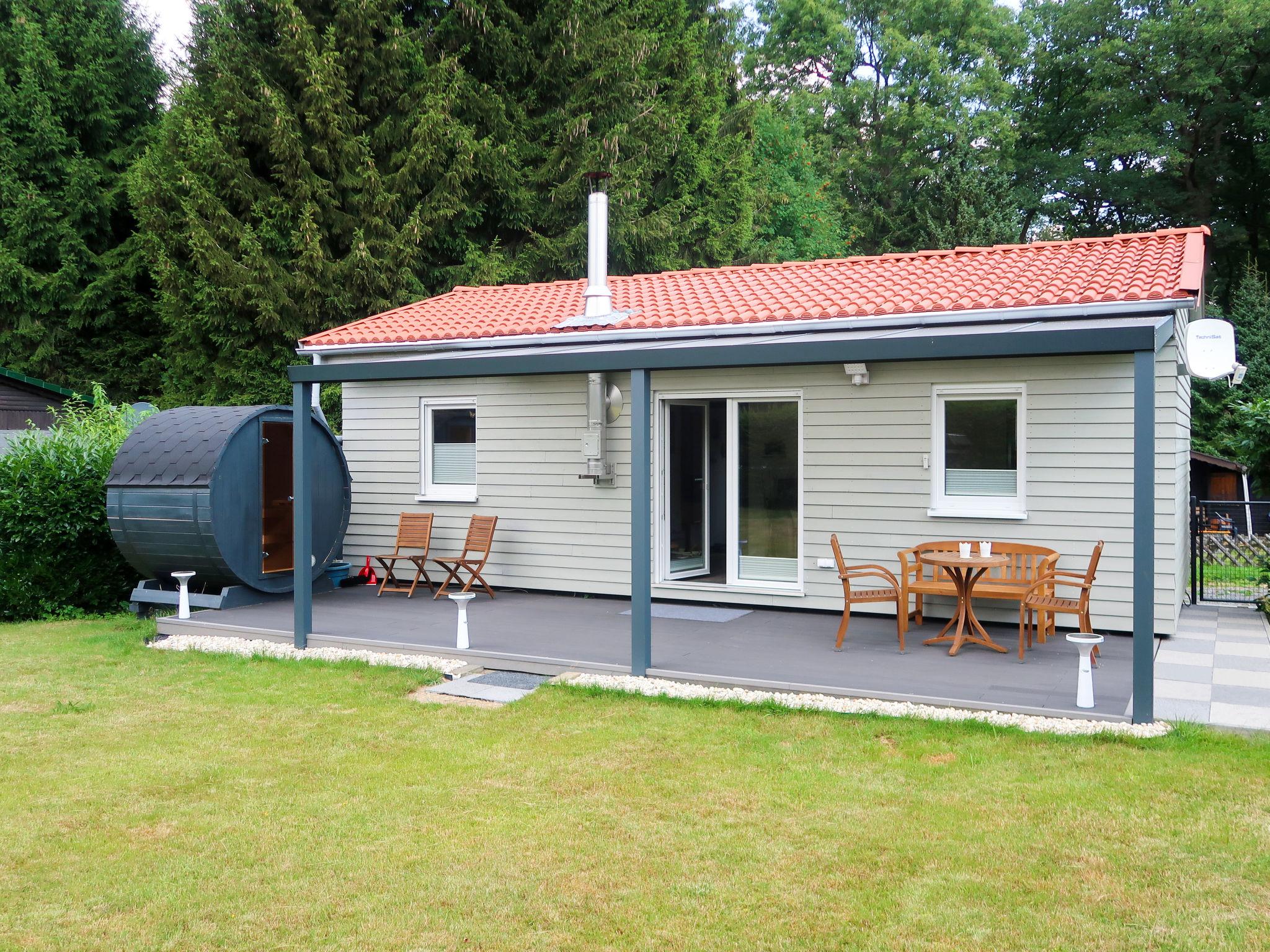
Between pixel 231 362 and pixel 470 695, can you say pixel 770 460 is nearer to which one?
pixel 470 695

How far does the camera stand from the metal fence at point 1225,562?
35.1 ft

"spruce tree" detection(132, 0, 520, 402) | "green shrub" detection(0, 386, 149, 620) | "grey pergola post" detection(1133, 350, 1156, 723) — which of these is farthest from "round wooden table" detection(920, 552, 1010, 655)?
"spruce tree" detection(132, 0, 520, 402)

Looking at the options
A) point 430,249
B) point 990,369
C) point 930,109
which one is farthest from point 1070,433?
point 930,109

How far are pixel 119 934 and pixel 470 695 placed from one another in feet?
11.0

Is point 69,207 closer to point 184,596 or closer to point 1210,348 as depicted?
point 184,596

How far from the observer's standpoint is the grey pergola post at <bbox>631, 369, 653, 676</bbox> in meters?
7.07

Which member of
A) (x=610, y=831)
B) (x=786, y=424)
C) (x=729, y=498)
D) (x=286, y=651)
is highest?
(x=786, y=424)

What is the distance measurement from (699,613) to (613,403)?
228cm

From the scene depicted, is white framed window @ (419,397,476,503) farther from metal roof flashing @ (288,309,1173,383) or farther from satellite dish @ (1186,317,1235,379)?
A: satellite dish @ (1186,317,1235,379)

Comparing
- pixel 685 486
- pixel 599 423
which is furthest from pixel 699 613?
pixel 599 423

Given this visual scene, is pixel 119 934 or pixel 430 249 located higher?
pixel 430 249

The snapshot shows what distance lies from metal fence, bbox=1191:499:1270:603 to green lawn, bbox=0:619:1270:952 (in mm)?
5912

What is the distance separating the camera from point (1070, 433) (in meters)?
8.38

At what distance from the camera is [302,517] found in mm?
8305
